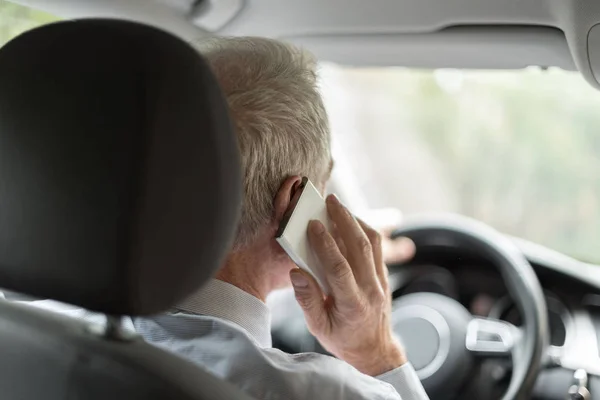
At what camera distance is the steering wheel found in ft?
5.91

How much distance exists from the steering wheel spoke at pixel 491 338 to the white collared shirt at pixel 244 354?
715 millimetres

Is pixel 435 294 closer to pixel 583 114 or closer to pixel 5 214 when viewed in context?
pixel 583 114

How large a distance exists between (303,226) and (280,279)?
12 cm

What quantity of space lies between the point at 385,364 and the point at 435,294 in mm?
641

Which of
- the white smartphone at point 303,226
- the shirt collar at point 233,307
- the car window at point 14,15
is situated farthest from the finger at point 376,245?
the car window at point 14,15

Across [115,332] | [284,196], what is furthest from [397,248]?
[115,332]

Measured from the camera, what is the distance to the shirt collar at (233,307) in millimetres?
1212

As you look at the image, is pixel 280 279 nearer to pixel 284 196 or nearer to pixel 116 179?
pixel 284 196

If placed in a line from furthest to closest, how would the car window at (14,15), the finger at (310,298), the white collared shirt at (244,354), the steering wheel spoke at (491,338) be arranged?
the steering wheel spoke at (491,338)
the car window at (14,15)
the finger at (310,298)
the white collared shirt at (244,354)

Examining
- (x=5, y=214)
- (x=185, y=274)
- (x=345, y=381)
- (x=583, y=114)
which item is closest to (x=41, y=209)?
(x=5, y=214)

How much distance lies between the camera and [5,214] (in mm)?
945

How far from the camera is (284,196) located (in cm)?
129

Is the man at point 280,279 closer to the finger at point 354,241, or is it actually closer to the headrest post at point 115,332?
the finger at point 354,241

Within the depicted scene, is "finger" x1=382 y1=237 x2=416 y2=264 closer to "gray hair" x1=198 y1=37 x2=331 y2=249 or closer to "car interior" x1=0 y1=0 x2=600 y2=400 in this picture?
"car interior" x1=0 y1=0 x2=600 y2=400
